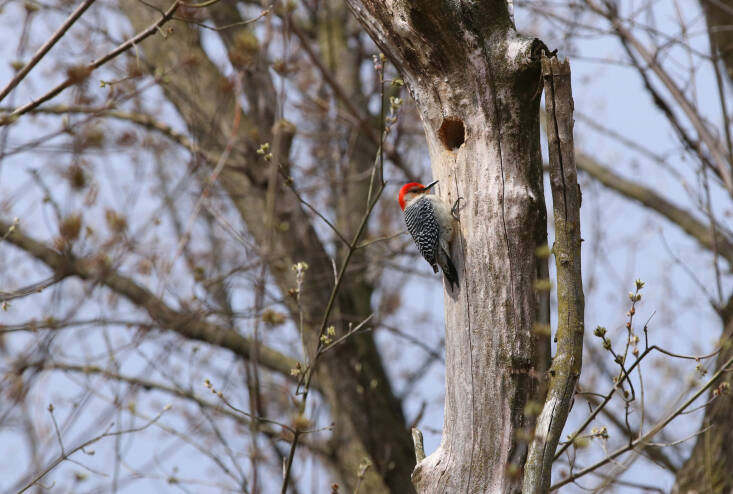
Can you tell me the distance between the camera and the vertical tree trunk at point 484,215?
9.51 feet

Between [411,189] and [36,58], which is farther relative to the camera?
[411,189]

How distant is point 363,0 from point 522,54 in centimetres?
75

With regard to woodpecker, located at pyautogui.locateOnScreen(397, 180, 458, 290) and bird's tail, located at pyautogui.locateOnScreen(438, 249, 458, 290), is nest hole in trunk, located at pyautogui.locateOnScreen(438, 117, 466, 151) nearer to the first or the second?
woodpecker, located at pyautogui.locateOnScreen(397, 180, 458, 290)

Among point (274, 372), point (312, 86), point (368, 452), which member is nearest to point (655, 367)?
point (368, 452)

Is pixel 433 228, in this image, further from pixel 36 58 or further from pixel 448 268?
pixel 36 58

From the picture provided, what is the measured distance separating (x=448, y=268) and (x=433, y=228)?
0.51 m

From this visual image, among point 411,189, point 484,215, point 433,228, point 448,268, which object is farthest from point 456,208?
point 411,189

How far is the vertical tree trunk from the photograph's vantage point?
2.90m

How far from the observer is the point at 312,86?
8.32m

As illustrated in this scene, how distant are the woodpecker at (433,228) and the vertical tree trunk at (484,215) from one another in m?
0.10

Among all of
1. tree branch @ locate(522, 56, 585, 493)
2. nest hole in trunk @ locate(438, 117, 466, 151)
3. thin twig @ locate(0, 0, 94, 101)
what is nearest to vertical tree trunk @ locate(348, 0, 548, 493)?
nest hole in trunk @ locate(438, 117, 466, 151)

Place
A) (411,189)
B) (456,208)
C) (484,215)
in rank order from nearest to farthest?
(484,215), (456,208), (411,189)

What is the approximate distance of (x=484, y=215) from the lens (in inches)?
121

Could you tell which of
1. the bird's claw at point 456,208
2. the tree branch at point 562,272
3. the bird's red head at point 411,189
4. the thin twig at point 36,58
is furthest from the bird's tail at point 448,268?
the thin twig at point 36,58
